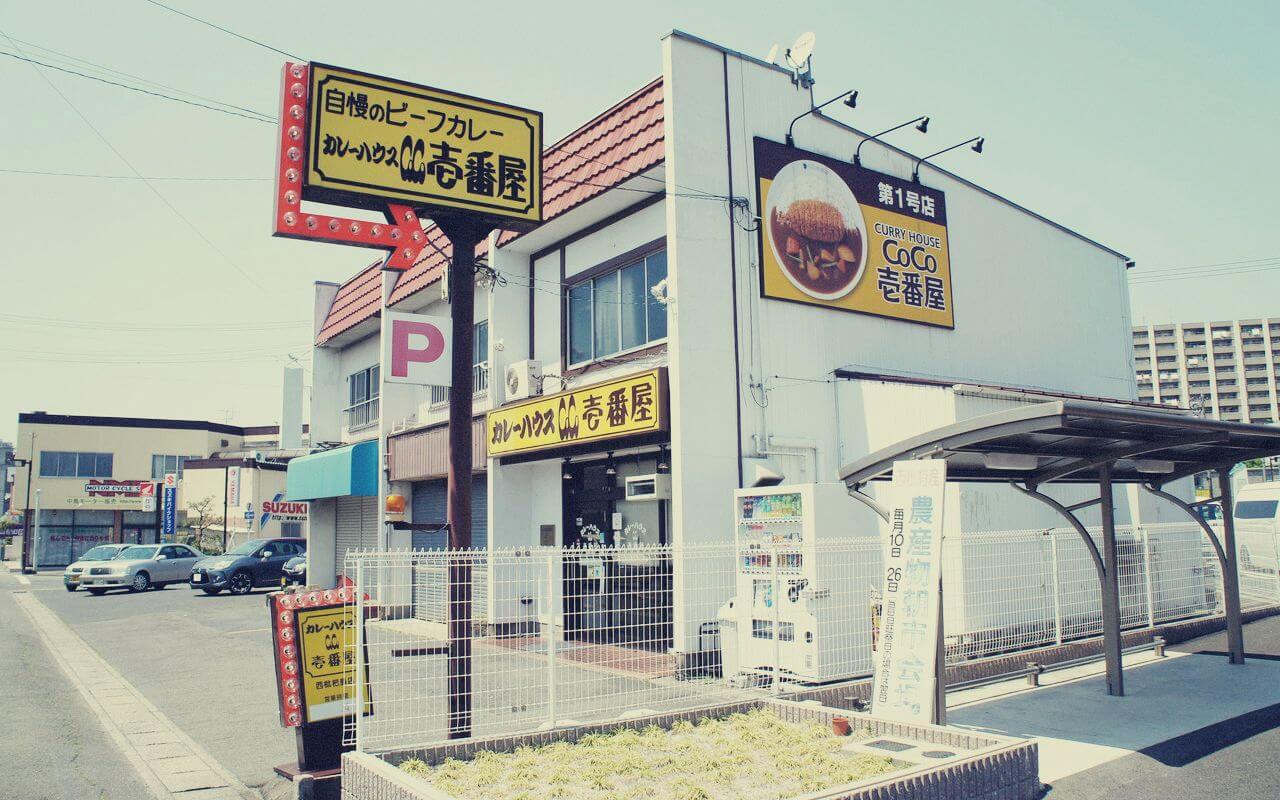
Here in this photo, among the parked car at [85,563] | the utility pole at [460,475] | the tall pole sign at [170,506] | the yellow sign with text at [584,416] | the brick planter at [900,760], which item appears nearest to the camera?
the brick planter at [900,760]

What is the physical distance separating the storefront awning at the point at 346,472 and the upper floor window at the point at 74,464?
40.6 meters

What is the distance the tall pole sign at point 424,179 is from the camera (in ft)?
24.4

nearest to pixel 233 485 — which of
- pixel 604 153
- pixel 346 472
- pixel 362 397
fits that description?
pixel 362 397

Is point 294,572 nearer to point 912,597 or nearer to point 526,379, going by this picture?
point 526,379

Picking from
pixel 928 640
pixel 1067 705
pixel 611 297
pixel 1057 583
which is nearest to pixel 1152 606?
pixel 1057 583

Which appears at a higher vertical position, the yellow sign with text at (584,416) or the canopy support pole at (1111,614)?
the yellow sign with text at (584,416)

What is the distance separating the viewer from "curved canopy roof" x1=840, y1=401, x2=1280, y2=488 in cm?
697

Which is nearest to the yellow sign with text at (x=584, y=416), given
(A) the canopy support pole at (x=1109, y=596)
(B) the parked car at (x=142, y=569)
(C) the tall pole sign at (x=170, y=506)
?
(A) the canopy support pole at (x=1109, y=596)

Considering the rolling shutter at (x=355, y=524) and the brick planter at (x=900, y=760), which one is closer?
the brick planter at (x=900, y=760)

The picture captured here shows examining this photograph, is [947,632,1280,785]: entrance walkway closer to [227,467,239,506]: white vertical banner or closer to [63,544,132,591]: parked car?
[63,544,132,591]: parked car

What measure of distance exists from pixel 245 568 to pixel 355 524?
5684 millimetres

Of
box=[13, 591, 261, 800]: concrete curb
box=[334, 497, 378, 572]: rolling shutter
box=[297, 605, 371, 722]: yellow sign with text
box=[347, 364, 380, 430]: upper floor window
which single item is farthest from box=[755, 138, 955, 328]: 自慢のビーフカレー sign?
box=[334, 497, 378, 572]: rolling shutter

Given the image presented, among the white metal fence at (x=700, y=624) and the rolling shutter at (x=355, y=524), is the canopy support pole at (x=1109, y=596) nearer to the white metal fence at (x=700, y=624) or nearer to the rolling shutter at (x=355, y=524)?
the white metal fence at (x=700, y=624)

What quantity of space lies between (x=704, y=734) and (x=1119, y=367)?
17.0 metres
